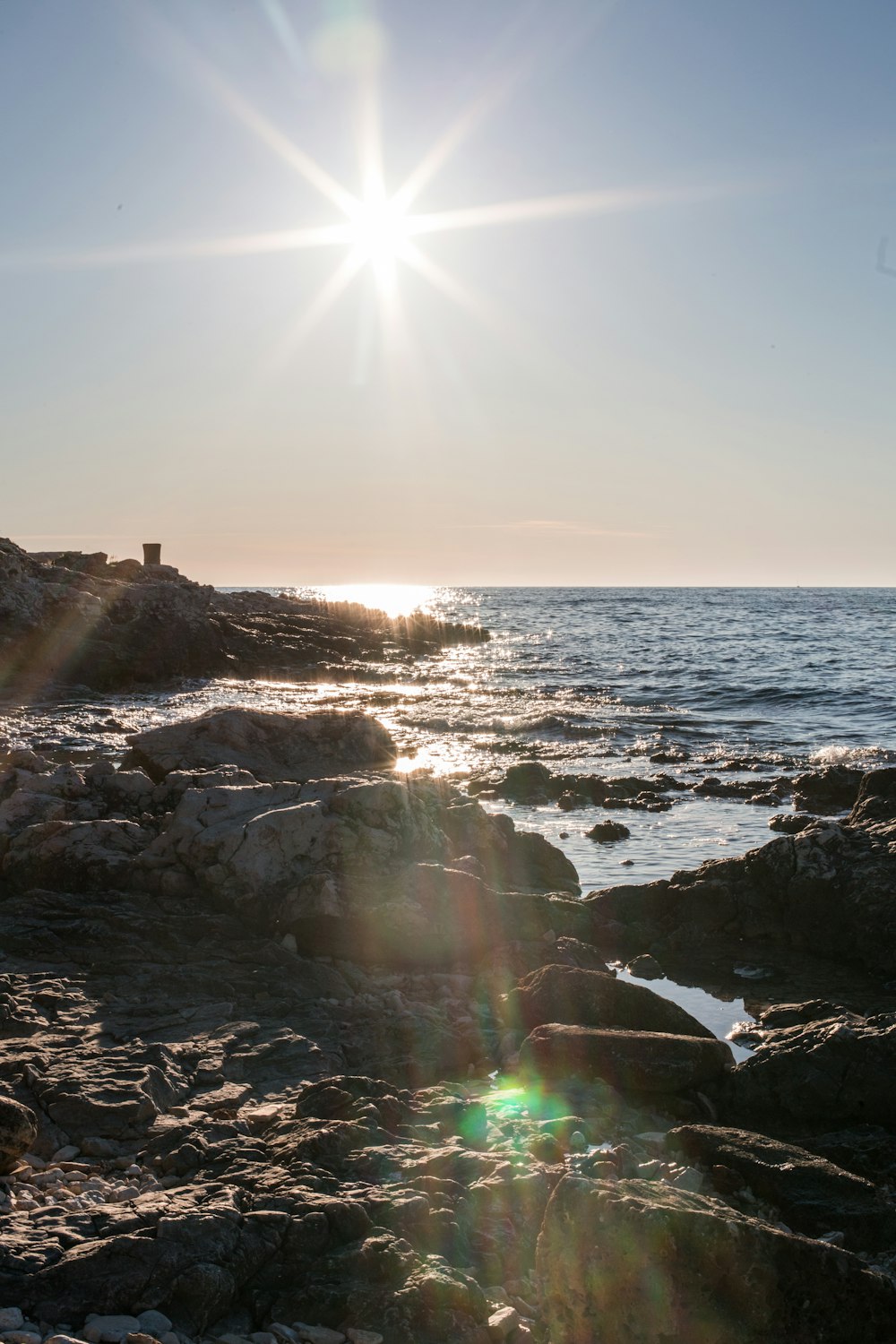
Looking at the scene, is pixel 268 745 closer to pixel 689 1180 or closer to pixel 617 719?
pixel 689 1180

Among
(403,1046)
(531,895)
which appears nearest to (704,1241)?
(403,1046)

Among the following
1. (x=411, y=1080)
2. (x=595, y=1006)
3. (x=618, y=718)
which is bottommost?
(x=411, y=1080)

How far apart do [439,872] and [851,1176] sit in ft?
14.0

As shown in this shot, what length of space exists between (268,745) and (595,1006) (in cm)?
797

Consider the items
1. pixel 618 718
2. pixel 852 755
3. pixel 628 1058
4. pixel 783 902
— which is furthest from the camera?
pixel 618 718

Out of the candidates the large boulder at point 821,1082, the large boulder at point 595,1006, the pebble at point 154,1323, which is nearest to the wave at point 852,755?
the large boulder at point 595,1006

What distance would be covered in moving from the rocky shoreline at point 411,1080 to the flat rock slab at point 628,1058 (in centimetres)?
2

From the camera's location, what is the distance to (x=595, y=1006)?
23.3ft

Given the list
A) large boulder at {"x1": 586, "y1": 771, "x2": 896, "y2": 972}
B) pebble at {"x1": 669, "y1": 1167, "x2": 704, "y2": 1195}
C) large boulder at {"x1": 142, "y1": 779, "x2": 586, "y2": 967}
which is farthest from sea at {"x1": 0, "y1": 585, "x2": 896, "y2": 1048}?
pebble at {"x1": 669, "y1": 1167, "x2": 704, "y2": 1195}

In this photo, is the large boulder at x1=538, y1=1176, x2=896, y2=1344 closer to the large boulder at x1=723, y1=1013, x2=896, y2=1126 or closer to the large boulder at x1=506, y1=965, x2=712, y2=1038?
the large boulder at x1=723, y1=1013, x2=896, y2=1126

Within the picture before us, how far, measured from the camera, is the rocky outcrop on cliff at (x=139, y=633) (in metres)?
30.0

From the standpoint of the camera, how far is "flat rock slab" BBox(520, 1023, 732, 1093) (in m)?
6.18

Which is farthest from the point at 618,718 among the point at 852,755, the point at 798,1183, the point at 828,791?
the point at 798,1183

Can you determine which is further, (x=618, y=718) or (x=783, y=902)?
(x=618, y=718)
